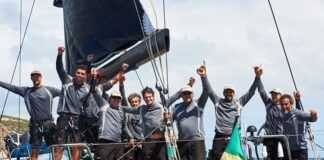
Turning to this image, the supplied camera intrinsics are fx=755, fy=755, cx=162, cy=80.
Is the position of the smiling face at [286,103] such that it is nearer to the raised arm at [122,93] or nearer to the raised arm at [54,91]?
the raised arm at [122,93]

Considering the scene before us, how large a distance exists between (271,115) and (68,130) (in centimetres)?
256

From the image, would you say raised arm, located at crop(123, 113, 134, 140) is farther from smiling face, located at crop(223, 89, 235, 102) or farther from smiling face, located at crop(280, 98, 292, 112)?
smiling face, located at crop(280, 98, 292, 112)

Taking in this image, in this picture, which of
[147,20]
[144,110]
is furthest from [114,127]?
[147,20]

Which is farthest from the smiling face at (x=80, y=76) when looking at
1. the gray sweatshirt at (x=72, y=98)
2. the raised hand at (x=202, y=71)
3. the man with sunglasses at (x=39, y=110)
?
the raised hand at (x=202, y=71)

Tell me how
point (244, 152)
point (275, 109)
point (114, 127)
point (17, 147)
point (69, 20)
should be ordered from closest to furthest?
point (244, 152), point (114, 127), point (275, 109), point (17, 147), point (69, 20)

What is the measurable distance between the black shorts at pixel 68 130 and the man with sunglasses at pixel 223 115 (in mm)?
1668

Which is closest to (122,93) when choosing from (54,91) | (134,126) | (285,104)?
(134,126)

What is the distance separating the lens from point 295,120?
370 inches

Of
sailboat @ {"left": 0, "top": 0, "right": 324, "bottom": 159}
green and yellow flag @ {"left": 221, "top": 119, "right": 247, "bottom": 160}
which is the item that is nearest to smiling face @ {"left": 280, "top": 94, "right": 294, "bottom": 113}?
green and yellow flag @ {"left": 221, "top": 119, "right": 247, "bottom": 160}

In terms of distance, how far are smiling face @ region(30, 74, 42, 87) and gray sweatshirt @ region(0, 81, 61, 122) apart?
58 millimetres

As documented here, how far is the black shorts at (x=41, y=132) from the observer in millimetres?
9680

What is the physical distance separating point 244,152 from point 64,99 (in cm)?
238

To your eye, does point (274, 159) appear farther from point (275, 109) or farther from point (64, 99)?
point (64, 99)

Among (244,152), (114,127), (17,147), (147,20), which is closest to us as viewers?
(244,152)
